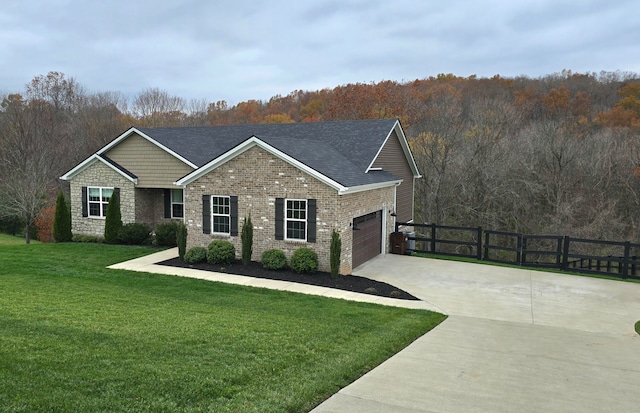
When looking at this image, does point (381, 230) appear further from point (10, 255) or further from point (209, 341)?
point (10, 255)

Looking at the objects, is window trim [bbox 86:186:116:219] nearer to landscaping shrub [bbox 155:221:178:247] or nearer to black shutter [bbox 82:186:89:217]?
black shutter [bbox 82:186:89:217]

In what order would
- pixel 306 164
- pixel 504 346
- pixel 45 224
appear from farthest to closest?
pixel 45 224
pixel 306 164
pixel 504 346

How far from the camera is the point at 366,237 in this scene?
17344 millimetres

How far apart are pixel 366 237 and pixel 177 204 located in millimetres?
9985

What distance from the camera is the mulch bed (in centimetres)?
1299

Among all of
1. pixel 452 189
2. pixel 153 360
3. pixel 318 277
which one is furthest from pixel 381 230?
pixel 153 360

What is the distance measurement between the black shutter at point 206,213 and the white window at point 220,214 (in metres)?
0.11

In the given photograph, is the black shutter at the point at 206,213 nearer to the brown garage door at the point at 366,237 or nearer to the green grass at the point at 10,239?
the brown garage door at the point at 366,237

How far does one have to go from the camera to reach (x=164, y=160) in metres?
21.3

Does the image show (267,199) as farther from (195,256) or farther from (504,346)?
(504,346)

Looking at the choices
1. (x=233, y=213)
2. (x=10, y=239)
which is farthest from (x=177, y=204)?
(x=10, y=239)

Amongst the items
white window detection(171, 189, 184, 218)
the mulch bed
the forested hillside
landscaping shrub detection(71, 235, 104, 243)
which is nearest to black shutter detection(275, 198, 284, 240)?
the mulch bed

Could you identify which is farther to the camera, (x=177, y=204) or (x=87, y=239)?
(x=177, y=204)

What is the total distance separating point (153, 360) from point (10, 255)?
14076 mm
